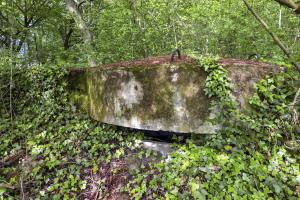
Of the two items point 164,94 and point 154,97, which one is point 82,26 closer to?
point 154,97

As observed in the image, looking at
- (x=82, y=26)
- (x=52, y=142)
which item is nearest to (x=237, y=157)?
(x=52, y=142)

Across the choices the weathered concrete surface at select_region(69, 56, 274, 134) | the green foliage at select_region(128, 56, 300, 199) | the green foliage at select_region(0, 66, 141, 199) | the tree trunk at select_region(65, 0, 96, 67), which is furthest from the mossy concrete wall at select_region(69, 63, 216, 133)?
the tree trunk at select_region(65, 0, 96, 67)

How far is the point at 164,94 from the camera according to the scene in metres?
3.64

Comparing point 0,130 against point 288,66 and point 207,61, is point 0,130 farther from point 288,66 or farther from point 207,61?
point 288,66

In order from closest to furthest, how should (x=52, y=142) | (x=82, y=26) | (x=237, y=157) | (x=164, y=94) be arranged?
1. (x=237, y=157)
2. (x=164, y=94)
3. (x=52, y=142)
4. (x=82, y=26)

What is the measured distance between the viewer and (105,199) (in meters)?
3.39

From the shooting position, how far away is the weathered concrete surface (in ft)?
11.6

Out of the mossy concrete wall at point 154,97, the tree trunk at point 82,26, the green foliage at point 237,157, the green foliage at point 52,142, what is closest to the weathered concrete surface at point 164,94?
the mossy concrete wall at point 154,97

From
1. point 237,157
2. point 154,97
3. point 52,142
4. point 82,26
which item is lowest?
point 52,142

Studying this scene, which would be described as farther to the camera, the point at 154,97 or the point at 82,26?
the point at 82,26

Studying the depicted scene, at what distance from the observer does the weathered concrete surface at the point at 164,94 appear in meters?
3.55

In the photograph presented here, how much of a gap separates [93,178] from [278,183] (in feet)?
8.27

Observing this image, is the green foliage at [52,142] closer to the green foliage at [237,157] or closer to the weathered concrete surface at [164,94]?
the weathered concrete surface at [164,94]

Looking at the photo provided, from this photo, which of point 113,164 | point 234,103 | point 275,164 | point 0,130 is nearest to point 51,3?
point 0,130
